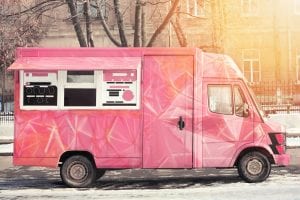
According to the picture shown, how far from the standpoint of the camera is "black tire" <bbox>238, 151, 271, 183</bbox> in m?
11.0

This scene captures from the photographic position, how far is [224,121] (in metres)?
10.9

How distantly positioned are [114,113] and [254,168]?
121 inches

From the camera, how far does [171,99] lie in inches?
425

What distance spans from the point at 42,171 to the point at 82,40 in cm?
554

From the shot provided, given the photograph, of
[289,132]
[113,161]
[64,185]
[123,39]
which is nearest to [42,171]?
[64,185]

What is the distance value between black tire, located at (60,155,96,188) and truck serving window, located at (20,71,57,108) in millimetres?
1222

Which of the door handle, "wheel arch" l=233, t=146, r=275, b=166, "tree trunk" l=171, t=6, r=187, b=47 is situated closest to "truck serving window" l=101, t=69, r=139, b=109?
the door handle

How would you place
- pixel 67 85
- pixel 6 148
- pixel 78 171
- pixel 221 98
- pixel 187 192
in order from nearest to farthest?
pixel 187 192 < pixel 67 85 < pixel 78 171 < pixel 221 98 < pixel 6 148

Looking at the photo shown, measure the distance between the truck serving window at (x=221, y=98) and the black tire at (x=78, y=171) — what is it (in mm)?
2808

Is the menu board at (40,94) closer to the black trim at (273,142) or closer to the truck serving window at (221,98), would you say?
the truck serving window at (221,98)

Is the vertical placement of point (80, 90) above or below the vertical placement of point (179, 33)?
below

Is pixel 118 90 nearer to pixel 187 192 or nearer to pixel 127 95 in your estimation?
pixel 127 95

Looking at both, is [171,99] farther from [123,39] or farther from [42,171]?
[123,39]

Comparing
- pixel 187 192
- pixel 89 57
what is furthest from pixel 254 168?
pixel 89 57
